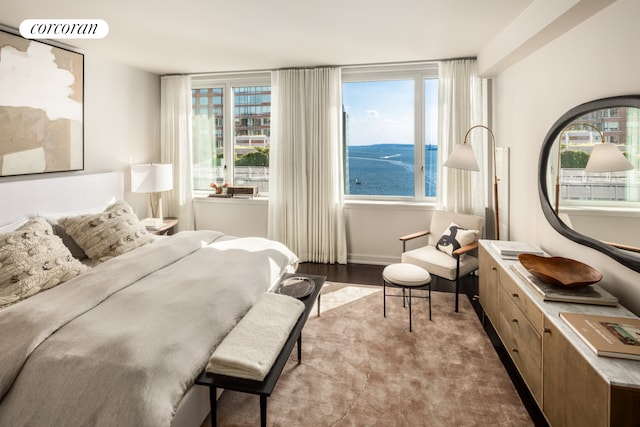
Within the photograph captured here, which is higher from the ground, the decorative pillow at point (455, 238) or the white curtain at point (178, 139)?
the white curtain at point (178, 139)

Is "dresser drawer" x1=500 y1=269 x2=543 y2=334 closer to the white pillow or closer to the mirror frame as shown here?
the mirror frame

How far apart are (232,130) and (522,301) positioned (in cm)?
428

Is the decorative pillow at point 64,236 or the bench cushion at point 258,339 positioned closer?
the bench cushion at point 258,339

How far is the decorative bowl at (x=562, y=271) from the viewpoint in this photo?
199cm

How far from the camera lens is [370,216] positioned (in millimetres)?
4707

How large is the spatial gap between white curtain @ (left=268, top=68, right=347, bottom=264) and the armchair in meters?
1.18

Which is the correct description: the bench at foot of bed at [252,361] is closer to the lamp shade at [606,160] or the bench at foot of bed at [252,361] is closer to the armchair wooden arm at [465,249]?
the armchair wooden arm at [465,249]

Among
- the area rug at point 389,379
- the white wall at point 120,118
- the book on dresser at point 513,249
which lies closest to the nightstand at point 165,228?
the white wall at point 120,118

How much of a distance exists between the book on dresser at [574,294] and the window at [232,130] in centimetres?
383

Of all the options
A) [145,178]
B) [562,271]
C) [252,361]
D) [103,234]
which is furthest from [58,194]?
[562,271]

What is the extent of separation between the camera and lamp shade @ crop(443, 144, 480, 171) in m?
3.34

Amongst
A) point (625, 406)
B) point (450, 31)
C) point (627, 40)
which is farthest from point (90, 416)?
point (450, 31)

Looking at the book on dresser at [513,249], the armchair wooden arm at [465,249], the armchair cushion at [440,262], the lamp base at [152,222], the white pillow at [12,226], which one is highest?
the white pillow at [12,226]

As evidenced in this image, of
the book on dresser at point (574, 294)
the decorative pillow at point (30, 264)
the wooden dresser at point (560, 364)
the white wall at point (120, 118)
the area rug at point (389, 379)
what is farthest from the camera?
the white wall at point (120, 118)
